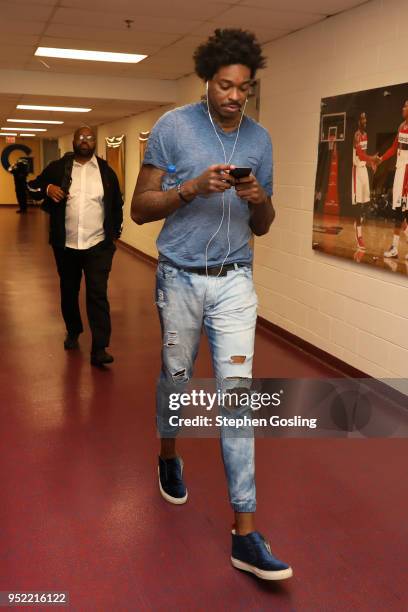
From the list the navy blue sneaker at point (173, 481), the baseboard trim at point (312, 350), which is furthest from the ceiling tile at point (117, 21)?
the navy blue sneaker at point (173, 481)

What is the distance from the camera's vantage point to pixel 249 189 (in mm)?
1979

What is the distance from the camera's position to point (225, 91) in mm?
2018

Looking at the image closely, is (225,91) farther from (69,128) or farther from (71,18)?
(69,128)

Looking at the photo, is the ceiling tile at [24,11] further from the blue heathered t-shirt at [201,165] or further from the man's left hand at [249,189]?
the man's left hand at [249,189]

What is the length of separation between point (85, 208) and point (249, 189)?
2.49m

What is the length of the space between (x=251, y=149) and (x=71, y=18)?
3.41 m

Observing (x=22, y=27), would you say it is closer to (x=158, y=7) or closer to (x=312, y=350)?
(x=158, y=7)

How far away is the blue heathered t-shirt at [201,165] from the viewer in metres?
2.08

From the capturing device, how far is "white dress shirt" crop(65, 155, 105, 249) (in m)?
4.28

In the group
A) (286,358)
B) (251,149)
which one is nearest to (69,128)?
(286,358)

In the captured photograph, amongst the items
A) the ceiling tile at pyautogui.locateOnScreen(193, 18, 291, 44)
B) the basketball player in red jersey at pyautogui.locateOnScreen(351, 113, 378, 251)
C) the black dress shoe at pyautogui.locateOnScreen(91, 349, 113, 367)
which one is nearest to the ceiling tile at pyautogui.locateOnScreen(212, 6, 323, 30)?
the ceiling tile at pyautogui.locateOnScreen(193, 18, 291, 44)

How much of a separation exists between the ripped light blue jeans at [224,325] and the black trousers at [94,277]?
6.96 ft

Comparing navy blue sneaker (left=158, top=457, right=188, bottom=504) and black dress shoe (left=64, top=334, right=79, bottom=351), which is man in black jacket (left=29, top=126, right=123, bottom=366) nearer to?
black dress shoe (left=64, top=334, right=79, bottom=351)

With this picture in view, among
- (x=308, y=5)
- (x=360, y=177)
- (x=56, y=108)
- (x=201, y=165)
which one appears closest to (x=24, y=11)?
(x=308, y=5)
